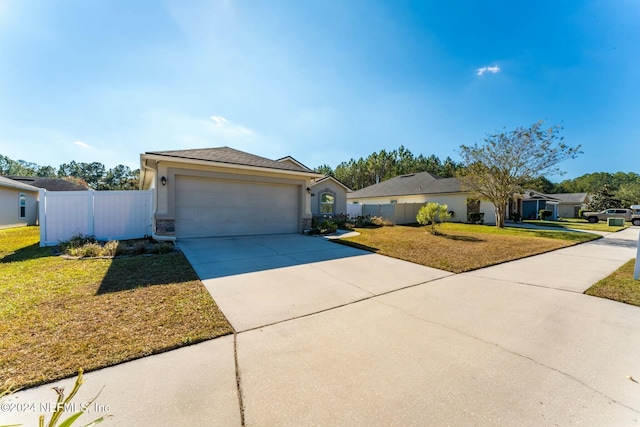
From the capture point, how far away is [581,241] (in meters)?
11.0

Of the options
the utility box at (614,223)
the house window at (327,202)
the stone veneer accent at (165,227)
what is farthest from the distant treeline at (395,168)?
the stone veneer accent at (165,227)

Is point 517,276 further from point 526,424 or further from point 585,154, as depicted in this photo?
point 585,154

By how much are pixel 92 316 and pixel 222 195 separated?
660 cm

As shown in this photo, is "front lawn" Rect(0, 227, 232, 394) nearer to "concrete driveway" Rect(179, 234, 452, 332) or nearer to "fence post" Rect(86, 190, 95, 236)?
"concrete driveway" Rect(179, 234, 452, 332)

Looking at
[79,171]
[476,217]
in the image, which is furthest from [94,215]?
[79,171]

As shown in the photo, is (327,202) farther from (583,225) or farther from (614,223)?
(614,223)

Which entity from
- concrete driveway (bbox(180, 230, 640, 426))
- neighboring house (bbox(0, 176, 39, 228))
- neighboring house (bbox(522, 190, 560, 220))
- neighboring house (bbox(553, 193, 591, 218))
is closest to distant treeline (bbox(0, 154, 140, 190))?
neighboring house (bbox(0, 176, 39, 228))

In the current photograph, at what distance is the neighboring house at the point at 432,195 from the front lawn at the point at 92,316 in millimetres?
19029

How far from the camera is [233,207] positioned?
9.64 meters

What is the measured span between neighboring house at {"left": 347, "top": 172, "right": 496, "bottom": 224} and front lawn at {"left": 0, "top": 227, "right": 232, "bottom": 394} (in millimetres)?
19029

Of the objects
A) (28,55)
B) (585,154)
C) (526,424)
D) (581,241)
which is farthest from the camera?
(585,154)

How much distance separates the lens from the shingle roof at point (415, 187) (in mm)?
21281

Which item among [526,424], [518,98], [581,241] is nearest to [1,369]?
[526,424]

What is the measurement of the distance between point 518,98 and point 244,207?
56.1ft
